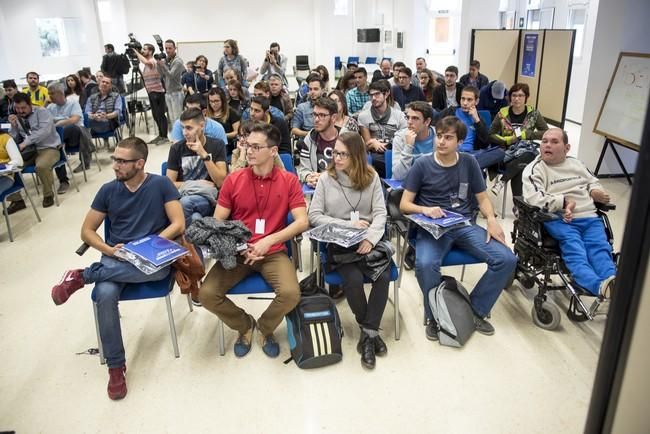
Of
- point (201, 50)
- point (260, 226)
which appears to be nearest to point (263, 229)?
point (260, 226)

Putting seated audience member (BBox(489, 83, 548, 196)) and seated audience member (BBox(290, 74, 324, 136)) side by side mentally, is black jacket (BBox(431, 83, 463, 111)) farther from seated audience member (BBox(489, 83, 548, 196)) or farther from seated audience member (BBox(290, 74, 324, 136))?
seated audience member (BBox(290, 74, 324, 136))

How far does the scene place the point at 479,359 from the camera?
9.32ft

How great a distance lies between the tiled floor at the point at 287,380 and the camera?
2.44 metres

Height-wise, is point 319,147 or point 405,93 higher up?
point 405,93

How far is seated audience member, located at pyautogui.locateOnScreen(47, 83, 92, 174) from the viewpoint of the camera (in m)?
6.20

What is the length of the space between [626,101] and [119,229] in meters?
5.37

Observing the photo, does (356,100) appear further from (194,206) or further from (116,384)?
(116,384)

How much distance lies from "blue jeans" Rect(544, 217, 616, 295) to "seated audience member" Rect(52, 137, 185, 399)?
234cm

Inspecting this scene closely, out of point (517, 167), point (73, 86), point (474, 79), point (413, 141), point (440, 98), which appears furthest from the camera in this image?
point (73, 86)

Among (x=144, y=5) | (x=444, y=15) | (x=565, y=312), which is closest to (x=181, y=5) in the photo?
(x=144, y=5)

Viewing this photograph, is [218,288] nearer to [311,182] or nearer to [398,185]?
[311,182]

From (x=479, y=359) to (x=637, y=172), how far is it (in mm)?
2320

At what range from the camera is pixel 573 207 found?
10.2 ft

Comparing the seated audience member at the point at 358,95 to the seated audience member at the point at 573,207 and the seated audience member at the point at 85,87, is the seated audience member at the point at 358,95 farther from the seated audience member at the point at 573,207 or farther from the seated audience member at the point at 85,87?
the seated audience member at the point at 85,87
